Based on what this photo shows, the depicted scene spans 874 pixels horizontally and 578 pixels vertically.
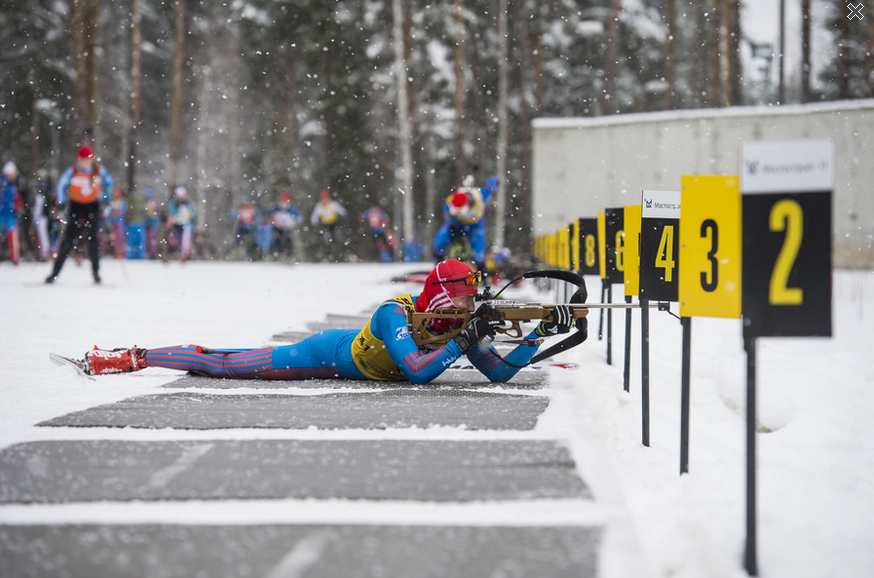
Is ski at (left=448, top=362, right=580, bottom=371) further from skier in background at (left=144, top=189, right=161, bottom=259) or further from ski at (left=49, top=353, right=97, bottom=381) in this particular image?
skier in background at (left=144, top=189, right=161, bottom=259)

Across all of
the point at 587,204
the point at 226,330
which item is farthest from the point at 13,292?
the point at 587,204

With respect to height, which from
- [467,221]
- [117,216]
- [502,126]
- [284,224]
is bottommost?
[467,221]

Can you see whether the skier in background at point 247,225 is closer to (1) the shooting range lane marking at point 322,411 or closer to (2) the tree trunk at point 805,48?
(2) the tree trunk at point 805,48

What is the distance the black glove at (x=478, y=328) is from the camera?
5281 millimetres

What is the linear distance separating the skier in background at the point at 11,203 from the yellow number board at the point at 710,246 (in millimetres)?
18424

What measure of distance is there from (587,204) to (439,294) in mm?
17936

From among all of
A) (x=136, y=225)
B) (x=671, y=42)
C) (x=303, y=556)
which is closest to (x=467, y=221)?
(x=303, y=556)

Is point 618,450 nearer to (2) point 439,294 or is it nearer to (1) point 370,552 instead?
(2) point 439,294

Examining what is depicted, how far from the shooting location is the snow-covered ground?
9.51 ft

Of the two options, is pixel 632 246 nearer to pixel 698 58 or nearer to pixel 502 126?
pixel 502 126

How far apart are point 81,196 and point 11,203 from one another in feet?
23.2

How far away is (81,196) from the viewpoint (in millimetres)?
12984

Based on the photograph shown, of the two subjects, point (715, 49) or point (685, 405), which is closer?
point (685, 405)

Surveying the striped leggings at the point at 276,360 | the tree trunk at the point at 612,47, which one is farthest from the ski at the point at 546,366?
the tree trunk at the point at 612,47
